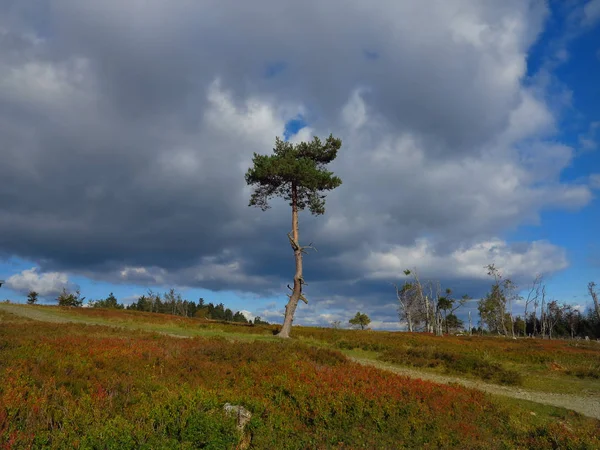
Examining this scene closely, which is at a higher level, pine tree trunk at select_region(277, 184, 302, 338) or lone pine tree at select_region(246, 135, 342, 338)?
lone pine tree at select_region(246, 135, 342, 338)

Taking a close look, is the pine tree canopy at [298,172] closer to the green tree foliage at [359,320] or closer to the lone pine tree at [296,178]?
the lone pine tree at [296,178]

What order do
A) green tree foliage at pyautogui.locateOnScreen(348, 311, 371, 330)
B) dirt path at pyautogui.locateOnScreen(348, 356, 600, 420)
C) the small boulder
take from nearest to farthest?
1. the small boulder
2. dirt path at pyautogui.locateOnScreen(348, 356, 600, 420)
3. green tree foliage at pyautogui.locateOnScreen(348, 311, 371, 330)

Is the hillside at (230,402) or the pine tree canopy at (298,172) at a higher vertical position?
the pine tree canopy at (298,172)

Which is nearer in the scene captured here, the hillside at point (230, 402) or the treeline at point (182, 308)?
the hillside at point (230, 402)

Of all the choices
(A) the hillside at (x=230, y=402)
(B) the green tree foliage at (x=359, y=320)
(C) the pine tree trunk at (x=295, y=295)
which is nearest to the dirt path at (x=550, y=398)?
(A) the hillside at (x=230, y=402)

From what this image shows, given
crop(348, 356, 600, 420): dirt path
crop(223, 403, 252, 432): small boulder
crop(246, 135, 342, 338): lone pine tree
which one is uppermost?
crop(246, 135, 342, 338): lone pine tree

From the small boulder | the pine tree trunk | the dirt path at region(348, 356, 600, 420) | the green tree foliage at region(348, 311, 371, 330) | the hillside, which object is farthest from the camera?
the green tree foliage at region(348, 311, 371, 330)

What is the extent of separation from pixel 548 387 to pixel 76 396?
18.7 m

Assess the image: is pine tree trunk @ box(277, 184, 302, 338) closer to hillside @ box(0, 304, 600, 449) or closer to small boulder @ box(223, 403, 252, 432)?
hillside @ box(0, 304, 600, 449)

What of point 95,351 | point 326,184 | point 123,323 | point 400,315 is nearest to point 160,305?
point 400,315

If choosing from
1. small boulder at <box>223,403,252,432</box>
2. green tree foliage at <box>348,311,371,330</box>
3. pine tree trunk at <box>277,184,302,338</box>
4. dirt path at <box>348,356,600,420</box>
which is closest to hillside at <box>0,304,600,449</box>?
small boulder at <box>223,403,252,432</box>

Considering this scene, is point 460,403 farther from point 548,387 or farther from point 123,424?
point 548,387

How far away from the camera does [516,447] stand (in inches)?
296

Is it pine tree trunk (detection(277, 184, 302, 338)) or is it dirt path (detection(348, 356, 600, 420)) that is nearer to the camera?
dirt path (detection(348, 356, 600, 420))
